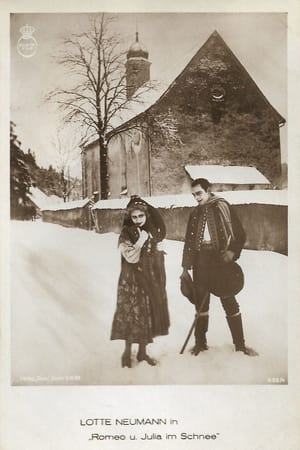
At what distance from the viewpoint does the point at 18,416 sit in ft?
4.65

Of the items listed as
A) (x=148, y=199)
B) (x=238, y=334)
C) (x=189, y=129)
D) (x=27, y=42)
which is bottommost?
(x=238, y=334)

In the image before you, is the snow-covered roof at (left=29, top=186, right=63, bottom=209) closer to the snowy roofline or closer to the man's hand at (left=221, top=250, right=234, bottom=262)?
the snowy roofline

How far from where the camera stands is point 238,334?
1.41 metres

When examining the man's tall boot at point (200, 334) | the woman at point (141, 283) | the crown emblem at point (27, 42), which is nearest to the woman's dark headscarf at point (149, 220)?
the woman at point (141, 283)

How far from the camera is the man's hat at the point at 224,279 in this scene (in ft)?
4.66

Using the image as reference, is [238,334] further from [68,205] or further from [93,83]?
[93,83]

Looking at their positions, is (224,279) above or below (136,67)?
below

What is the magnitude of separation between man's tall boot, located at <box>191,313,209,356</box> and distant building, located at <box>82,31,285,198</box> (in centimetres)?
36

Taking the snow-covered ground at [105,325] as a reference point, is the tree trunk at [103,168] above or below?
above

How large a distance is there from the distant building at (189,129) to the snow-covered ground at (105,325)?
18 centimetres

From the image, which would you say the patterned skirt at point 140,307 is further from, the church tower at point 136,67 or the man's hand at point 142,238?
the church tower at point 136,67

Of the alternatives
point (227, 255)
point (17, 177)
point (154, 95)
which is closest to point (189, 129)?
point (154, 95)

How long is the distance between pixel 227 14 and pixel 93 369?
105cm

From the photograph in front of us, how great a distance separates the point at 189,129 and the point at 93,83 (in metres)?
0.30
